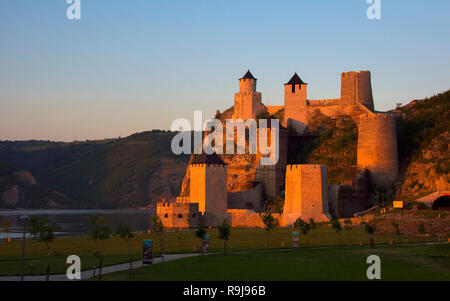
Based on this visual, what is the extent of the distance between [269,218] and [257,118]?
113 feet

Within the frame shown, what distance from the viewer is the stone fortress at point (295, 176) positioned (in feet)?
214

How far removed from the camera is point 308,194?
212 ft

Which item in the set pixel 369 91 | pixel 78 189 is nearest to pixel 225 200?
pixel 369 91

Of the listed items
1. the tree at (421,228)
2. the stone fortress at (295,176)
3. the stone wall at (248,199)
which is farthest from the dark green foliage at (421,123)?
the tree at (421,228)

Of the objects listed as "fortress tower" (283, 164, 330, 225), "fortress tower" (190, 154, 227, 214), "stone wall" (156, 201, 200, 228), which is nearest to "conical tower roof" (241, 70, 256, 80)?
"fortress tower" (190, 154, 227, 214)

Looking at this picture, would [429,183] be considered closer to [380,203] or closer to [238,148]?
[380,203]

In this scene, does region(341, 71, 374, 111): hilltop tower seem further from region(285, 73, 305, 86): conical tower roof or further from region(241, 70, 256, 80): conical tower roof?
region(241, 70, 256, 80): conical tower roof

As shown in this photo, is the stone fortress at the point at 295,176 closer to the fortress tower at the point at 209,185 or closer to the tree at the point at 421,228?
the fortress tower at the point at 209,185

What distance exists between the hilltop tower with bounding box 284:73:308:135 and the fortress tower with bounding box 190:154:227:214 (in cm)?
2107

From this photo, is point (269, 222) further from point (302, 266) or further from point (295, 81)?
point (295, 81)

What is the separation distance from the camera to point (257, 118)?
88562 millimetres

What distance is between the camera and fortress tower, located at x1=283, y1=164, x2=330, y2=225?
212ft

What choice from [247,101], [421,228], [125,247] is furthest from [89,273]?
[247,101]
